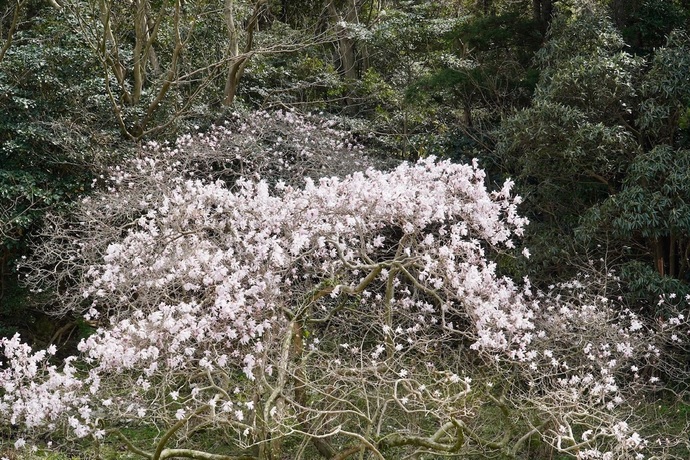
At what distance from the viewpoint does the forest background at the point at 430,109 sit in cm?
665

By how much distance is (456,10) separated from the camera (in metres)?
12.8

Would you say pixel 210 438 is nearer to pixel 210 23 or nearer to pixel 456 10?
pixel 210 23

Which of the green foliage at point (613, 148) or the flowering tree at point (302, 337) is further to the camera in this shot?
the green foliage at point (613, 148)

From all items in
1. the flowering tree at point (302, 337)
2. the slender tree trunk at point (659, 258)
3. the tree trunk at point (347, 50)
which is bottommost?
the slender tree trunk at point (659, 258)

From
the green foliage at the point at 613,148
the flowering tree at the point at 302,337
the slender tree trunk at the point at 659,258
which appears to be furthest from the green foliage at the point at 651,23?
the flowering tree at the point at 302,337

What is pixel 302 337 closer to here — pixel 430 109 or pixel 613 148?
pixel 613 148

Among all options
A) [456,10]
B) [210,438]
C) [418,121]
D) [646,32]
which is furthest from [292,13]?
[210,438]

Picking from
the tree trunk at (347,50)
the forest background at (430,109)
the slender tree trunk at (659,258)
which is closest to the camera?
the forest background at (430,109)

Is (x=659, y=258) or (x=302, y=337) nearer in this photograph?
(x=302, y=337)

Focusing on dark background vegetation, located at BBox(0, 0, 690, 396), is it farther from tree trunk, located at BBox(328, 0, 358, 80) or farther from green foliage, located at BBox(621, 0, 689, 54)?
tree trunk, located at BBox(328, 0, 358, 80)

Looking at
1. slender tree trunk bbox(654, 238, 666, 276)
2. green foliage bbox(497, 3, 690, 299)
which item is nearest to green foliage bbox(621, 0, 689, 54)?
green foliage bbox(497, 3, 690, 299)

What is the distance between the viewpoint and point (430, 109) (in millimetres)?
10078

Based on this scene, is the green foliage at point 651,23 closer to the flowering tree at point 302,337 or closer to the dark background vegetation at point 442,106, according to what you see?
the dark background vegetation at point 442,106

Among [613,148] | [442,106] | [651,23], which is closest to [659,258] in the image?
[613,148]
